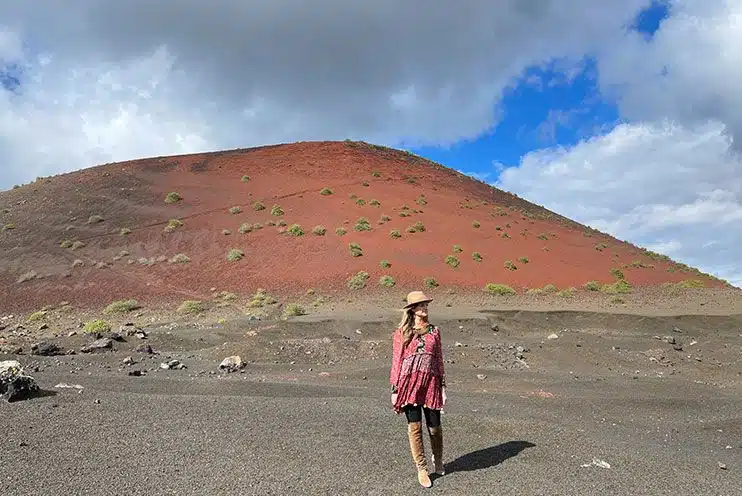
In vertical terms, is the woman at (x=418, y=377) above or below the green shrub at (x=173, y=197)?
below

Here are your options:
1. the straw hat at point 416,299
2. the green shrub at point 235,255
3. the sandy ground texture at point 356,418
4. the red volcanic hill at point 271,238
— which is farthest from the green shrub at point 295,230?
the straw hat at point 416,299

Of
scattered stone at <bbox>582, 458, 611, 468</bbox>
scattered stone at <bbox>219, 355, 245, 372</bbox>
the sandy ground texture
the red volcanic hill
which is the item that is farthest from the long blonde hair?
the red volcanic hill

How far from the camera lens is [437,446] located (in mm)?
5316

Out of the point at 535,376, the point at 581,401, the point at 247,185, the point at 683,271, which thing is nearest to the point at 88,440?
the point at 581,401

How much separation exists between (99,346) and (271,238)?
1894cm

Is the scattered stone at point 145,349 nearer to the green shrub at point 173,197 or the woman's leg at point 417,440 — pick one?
the woman's leg at point 417,440

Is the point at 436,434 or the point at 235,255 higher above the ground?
the point at 235,255

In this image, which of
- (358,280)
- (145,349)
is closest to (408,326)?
(145,349)

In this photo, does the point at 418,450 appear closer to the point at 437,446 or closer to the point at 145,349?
the point at 437,446

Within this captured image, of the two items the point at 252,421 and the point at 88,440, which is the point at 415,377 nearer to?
the point at 252,421

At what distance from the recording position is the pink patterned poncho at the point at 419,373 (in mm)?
5102

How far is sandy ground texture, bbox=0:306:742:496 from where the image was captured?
529cm

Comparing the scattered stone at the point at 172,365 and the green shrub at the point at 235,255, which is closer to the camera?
the scattered stone at the point at 172,365

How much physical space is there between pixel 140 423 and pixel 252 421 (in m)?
1.43
